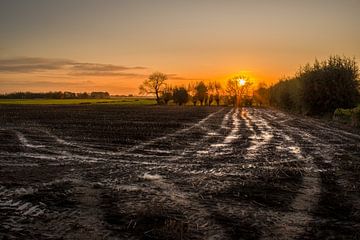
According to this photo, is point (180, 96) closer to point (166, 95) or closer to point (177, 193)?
point (166, 95)

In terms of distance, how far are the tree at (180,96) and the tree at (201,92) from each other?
8.83 m

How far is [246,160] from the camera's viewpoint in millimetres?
13859

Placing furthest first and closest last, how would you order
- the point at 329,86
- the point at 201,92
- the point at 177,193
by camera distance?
1. the point at 201,92
2. the point at 329,86
3. the point at 177,193

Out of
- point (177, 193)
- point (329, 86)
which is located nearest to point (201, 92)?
point (329, 86)

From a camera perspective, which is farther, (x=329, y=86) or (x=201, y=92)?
(x=201, y=92)

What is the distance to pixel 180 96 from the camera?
141 metres

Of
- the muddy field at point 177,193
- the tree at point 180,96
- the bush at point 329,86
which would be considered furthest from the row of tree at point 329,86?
the tree at point 180,96

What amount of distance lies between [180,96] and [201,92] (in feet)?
48.8

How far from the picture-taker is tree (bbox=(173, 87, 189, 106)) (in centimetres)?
14125

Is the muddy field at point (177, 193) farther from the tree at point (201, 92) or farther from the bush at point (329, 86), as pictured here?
the tree at point (201, 92)

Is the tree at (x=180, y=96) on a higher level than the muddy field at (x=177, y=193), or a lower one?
higher

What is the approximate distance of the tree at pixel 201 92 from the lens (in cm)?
15150

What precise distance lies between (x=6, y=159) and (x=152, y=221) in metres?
8.55

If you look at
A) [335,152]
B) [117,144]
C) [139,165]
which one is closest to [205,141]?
[117,144]
